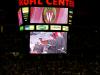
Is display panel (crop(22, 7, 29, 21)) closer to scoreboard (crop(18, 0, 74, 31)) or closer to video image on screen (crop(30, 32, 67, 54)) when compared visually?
scoreboard (crop(18, 0, 74, 31))

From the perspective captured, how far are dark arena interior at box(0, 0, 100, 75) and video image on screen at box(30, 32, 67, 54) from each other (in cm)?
124

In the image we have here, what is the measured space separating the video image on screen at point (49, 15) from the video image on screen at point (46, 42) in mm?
1817

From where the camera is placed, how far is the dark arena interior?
110 feet

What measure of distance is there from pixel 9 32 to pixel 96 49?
747 centimetres

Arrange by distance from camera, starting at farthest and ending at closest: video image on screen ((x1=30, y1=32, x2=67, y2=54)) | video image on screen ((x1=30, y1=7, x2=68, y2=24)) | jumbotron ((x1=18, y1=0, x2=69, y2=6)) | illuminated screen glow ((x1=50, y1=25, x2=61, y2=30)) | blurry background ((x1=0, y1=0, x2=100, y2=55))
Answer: blurry background ((x1=0, y1=0, x2=100, y2=55)), video image on screen ((x1=30, y1=32, x2=67, y2=54)), illuminated screen glow ((x1=50, y1=25, x2=61, y2=30)), video image on screen ((x1=30, y1=7, x2=68, y2=24)), jumbotron ((x1=18, y1=0, x2=69, y2=6))

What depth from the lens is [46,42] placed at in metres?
31.0

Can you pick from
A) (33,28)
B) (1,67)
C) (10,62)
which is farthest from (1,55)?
(33,28)

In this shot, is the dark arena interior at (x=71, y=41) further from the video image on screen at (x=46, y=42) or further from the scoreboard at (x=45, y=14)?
the scoreboard at (x=45, y=14)

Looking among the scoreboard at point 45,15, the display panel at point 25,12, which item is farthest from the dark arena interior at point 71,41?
the display panel at point 25,12

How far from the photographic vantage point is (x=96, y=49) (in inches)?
1523

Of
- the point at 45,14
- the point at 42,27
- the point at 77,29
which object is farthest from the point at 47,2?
the point at 77,29

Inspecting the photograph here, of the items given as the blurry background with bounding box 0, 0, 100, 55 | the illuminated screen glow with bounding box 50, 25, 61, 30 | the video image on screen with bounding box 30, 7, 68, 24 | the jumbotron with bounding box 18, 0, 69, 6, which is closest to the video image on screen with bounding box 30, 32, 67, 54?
the illuminated screen glow with bounding box 50, 25, 61, 30

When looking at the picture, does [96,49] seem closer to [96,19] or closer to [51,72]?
[96,19]

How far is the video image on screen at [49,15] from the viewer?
2914 cm
